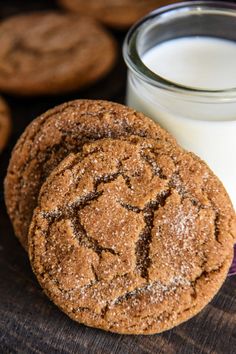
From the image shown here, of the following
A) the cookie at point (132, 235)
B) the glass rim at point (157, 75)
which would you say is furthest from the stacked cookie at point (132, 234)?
the glass rim at point (157, 75)

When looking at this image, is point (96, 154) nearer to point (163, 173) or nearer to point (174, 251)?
point (163, 173)

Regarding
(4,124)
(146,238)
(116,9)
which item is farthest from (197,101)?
(116,9)

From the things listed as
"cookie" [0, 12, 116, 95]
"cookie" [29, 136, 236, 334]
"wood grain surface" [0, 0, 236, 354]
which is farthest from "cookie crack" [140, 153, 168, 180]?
"cookie" [0, 12, 116, 95]

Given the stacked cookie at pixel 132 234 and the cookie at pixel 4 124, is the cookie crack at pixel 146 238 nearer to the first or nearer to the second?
the stacked cookie at pixel 132 234

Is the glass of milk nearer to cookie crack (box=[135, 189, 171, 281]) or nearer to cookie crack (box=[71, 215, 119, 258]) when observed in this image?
cookie crack (box=[135, 189, 171, 281])

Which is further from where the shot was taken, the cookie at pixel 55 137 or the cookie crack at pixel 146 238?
the cookie at pixel 55 137

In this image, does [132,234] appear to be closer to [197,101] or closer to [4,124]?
[197,101]

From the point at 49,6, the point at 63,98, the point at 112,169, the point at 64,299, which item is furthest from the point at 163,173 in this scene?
the point at 49,6

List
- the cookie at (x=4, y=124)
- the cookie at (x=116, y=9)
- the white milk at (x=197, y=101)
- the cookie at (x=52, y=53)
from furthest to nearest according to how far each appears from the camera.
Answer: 1. the cookie at (x=116, y=9)
2. the cookie at (x=52, y=53)
3. the cookie at (x=4, y=124)
4. the white milk at (x=197, y=101)
